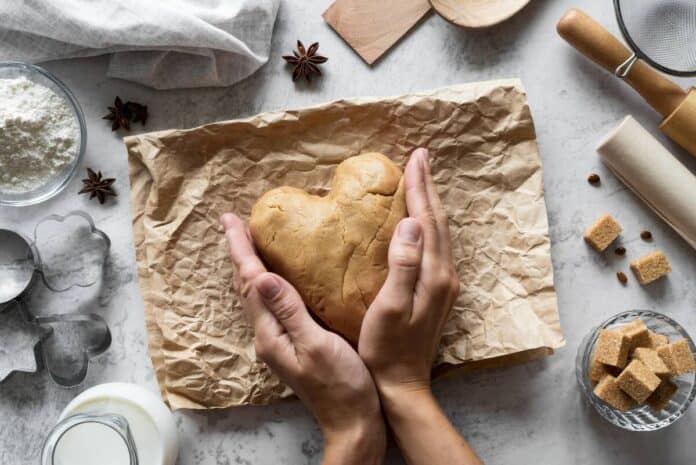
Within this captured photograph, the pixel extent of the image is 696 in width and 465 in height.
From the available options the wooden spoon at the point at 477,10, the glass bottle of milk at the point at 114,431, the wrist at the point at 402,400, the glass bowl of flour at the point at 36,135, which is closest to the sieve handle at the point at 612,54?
the wooden spoon at the point at 477,10

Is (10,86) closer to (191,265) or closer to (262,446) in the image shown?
(191,265)

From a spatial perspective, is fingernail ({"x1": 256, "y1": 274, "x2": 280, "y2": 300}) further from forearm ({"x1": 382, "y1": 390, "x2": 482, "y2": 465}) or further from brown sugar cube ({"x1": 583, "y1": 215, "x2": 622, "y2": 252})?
brown sugar cube ({"x1": 583, "y1": 215, "x2": 622, "y2": 252})

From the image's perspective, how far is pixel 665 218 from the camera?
75.5 inches

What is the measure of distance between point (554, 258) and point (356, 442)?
29.5 inches

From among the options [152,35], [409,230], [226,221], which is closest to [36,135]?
[152,35]

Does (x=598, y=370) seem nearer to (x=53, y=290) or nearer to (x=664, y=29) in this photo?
(x=664, y=29)

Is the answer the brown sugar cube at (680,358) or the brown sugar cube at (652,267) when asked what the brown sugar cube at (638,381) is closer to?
the brown sugar cube at (680,358)

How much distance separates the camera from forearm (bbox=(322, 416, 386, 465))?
5.60 feet

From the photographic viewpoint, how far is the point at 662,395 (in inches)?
71.2

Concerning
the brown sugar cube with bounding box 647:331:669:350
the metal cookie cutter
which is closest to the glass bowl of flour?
the metal cookie cutter

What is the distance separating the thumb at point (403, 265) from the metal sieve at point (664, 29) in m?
0.85

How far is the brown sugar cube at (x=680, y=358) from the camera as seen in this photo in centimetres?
178

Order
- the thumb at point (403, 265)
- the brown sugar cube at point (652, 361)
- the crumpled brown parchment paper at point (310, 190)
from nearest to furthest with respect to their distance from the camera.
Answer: the thumb at point (403, 265)
the brown sugar cube at point (652, 361)
the crumpled brown parchment paper at point (310, 190)

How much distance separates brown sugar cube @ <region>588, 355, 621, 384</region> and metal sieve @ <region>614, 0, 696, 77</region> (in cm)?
82
